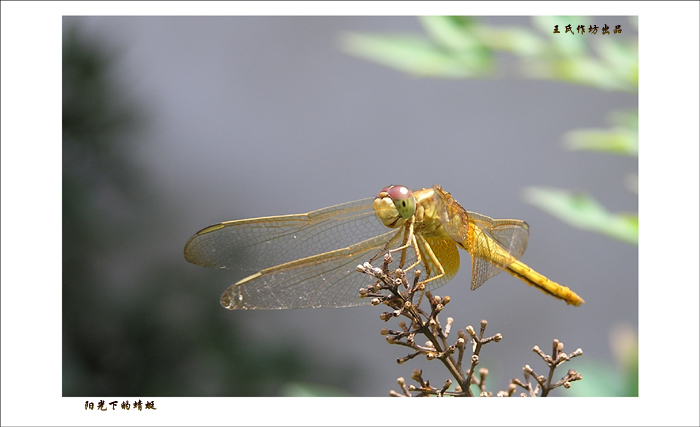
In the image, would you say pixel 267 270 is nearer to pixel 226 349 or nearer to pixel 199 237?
pixel 199 237

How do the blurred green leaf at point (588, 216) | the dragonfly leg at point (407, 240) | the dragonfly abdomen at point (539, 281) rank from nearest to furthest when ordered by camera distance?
the blurred green leaf at point (588, 216)
the dragonfly leg at point (407, 240)
the dragonfly abdomen at point (539, 281)

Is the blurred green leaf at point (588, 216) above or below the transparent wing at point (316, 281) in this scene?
above

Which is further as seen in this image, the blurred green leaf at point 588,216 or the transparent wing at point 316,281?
the transparent wing at point 316,281

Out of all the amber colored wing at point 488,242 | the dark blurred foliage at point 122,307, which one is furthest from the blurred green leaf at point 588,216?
the dark blurred foliage at point 122,307

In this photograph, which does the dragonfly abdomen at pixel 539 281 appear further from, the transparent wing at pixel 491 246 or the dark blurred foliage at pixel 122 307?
the dark blurred foliage at pixel 122 307

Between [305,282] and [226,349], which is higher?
[305,282]

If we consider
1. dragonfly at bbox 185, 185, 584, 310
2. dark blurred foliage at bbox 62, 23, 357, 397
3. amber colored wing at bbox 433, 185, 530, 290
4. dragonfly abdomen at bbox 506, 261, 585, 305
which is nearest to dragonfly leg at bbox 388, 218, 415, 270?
dragonfly at bbox 185, 185, 584, 310
